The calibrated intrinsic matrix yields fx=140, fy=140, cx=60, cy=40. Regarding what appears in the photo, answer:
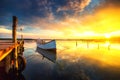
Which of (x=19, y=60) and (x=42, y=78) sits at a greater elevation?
(x=19, y=60)

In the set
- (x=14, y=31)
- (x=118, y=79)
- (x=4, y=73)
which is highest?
(x=14, y=31)

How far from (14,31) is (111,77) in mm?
11985

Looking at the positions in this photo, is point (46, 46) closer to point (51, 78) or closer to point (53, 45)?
point (53, 45)

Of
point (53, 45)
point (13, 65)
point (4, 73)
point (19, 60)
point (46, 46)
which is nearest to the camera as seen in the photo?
point (4, 73)

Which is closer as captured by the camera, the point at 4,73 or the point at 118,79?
the point at 4,73

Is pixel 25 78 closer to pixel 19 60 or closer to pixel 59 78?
pixel 19 60

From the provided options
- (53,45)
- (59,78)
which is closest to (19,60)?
(59,78)

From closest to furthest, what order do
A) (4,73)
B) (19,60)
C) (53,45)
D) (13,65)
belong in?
1. (4,73)
2. (13,65)
3. (19,60)
4. (53,45)

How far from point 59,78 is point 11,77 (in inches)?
201

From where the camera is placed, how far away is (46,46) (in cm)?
4403

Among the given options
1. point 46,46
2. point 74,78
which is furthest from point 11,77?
point 46,46

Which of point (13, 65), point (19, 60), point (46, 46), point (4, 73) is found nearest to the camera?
point (4, 73)

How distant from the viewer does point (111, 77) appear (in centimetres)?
1609

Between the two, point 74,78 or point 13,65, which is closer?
point 13,65
